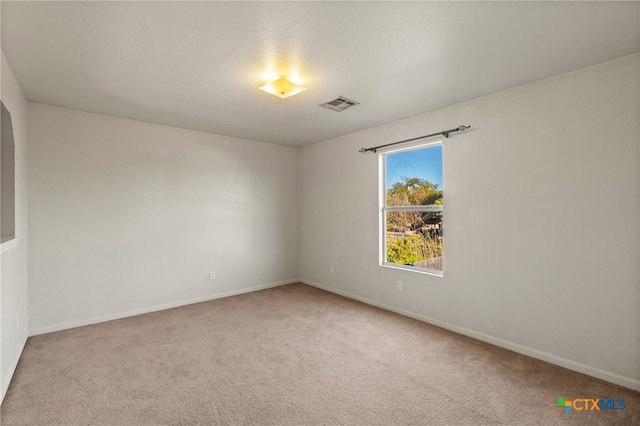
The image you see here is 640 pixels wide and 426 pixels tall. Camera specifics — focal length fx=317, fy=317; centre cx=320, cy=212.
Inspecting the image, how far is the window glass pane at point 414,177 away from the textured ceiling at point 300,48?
70 cm

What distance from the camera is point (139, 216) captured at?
13.5 ft

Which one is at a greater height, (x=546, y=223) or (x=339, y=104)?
(x=339, y=104)

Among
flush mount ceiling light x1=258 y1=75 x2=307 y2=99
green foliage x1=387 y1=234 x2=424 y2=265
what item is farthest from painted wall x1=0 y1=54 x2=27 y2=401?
green foliage x1=387 y1=234 x2=424 y2=265

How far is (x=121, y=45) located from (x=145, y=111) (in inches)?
62.2

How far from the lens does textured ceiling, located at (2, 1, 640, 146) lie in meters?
1.91

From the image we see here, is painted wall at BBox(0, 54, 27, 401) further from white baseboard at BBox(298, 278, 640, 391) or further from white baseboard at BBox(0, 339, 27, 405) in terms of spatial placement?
white baseboard at BBox(298, 278, 640, 391)

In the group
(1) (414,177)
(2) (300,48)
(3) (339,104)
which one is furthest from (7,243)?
(1) (414,177)

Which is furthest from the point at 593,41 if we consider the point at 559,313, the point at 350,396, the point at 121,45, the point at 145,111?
the point at 145,111

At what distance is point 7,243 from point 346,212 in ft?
12.1

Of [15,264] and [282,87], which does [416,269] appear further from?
[15,264]

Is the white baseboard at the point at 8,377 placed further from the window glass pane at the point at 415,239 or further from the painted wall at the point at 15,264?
the window glass pane at the point at 415,239

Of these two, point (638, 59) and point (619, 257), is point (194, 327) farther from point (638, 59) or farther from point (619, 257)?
point (638, 59)

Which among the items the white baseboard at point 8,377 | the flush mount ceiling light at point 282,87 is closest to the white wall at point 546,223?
the flush mount ceiling light at point 282,87

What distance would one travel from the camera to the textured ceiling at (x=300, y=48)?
191 centimetres
